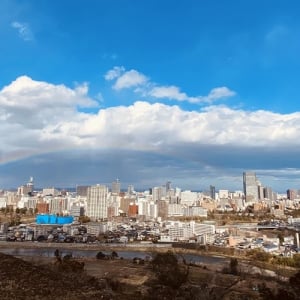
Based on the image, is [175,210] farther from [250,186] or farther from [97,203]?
[250,186]

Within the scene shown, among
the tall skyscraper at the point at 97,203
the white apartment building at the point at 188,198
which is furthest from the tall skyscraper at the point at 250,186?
the tall skyscraper at the point at 97,203

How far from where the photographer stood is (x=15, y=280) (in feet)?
20.0

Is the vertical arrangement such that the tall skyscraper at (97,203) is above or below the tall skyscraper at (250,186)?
below

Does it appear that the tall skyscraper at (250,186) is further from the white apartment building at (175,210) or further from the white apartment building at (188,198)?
the white apartment building at (175,210)

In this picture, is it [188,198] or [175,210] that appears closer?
[175,210]

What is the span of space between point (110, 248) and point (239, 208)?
46.9 metres

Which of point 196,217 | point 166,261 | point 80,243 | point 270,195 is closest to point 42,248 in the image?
point 80,243

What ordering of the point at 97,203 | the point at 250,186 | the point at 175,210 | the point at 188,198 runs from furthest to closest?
1. the point at 250,186
2. the point at 188,198
3. the point at 175,210
4. the point at 97,203

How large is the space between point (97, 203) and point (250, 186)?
2246 inches

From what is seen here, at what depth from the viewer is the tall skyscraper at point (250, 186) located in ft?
314

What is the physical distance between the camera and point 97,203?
2437 inches

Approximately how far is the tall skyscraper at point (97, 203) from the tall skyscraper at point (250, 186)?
44.9m

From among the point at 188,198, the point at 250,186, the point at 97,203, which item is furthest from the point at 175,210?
the point at 250,186

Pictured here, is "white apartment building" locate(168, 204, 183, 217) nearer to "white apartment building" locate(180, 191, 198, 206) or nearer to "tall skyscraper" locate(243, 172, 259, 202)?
"white apartment building" locate(180, 191, 198, 206)
